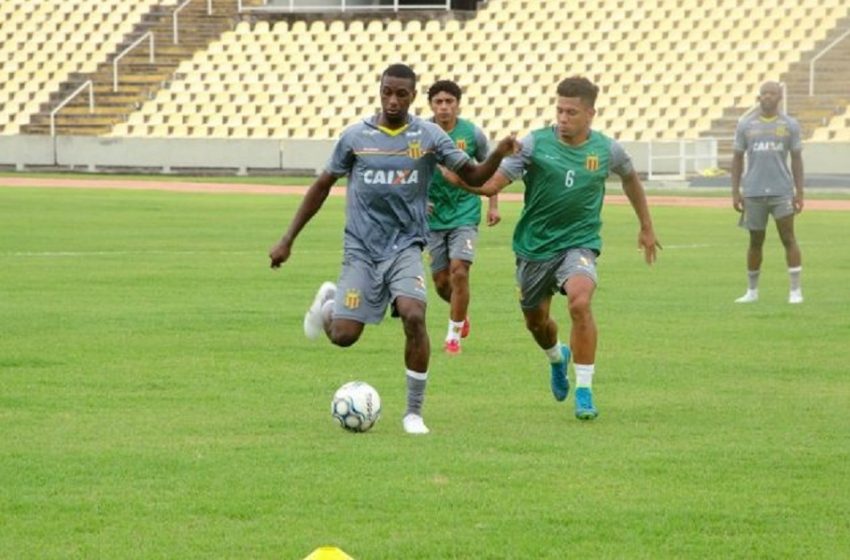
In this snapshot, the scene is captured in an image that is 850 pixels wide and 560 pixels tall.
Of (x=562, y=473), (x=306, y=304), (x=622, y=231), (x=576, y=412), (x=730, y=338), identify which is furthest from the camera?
(x=622, y=231)

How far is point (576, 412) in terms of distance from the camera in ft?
36.1

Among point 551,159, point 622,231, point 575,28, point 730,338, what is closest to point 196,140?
point 575,28

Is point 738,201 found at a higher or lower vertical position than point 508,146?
lower

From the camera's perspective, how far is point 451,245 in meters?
15.3

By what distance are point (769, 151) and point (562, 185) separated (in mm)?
8124

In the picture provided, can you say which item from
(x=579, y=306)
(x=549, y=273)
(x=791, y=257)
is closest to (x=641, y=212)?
(x=549, y=273)

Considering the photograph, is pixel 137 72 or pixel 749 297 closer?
pixel 749 297

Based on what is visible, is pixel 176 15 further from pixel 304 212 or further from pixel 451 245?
pixel 304 212

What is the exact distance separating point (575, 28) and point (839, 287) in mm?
31870

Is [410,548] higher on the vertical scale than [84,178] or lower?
higher

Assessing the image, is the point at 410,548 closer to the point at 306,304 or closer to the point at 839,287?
the point at 306,304

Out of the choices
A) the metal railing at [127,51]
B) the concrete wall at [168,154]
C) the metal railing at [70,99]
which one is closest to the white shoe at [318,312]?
the concrete wall at [168,154]

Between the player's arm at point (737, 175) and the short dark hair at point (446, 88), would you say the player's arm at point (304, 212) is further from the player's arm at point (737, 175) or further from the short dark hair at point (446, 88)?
the player's arm at point (737, 175)

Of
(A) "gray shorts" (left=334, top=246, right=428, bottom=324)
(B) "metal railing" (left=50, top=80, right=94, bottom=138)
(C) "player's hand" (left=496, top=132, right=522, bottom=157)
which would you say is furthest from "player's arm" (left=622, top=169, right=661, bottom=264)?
(B) "metal railing" (left=50, top=80, right=94, bottom=138)
